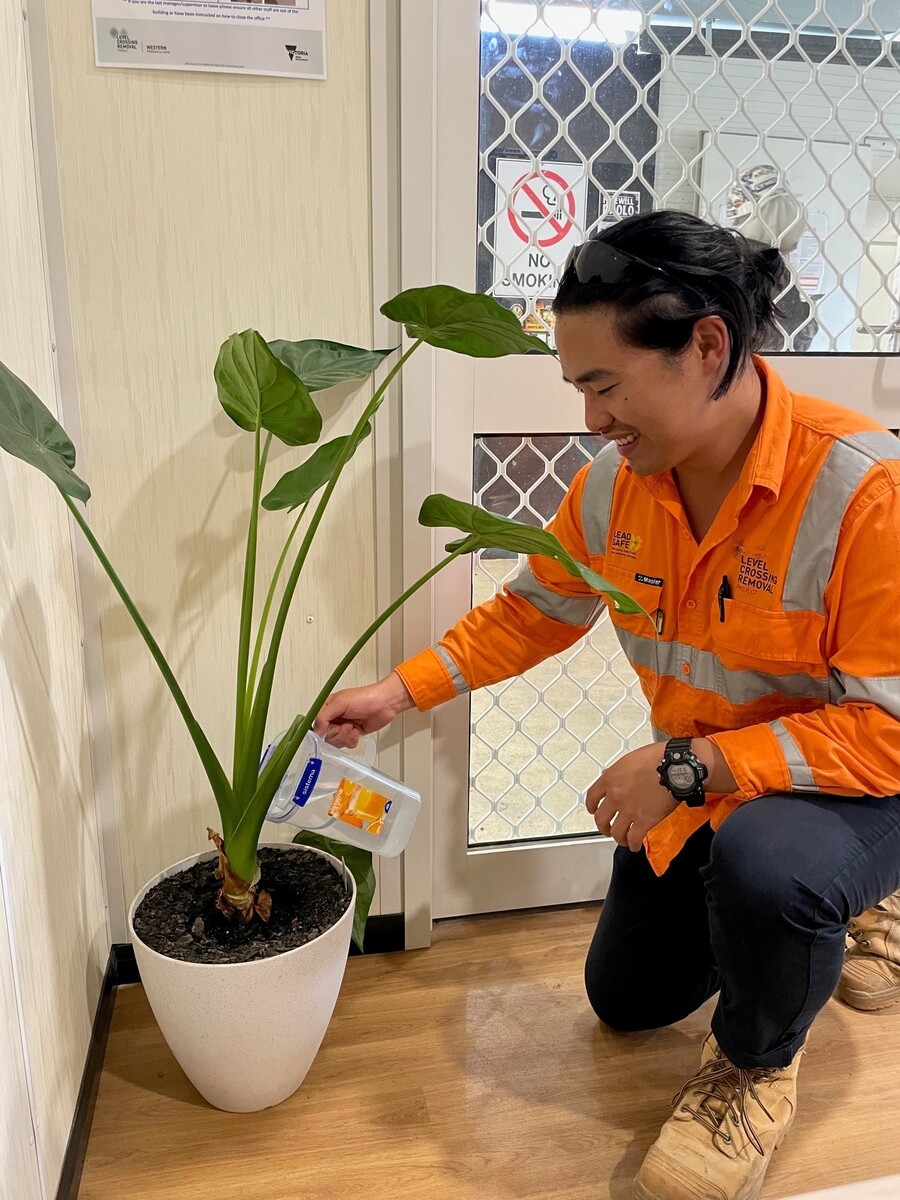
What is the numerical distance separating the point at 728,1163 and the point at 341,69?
4.71ft

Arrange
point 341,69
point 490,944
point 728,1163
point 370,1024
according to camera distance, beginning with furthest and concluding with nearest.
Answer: point 490,944 < point 370,1024 < point 341,69 < point 728,1163

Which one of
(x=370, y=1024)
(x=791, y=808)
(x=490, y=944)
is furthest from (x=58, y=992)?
(x=791, y=808)

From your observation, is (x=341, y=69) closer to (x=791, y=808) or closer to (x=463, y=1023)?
(x=791, y=808)

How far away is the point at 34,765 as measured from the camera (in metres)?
1.07

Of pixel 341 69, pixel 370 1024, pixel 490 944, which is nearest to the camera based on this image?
pixel 341 69

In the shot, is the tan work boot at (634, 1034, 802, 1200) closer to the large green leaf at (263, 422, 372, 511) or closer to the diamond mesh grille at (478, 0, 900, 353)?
the large green leaf at (263, 422, 372, 511)

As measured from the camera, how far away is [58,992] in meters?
1.12

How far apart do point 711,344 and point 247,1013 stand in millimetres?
955

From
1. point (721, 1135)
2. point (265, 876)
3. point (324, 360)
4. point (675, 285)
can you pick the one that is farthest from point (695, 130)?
point (721, 1135)

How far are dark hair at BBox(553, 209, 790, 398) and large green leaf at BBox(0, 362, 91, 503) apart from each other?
57 centimetres

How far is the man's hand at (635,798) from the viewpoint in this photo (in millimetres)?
1115

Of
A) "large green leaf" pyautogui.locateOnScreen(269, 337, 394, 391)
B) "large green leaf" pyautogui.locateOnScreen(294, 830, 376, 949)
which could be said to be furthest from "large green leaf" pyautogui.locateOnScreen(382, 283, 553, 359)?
"large green leaf" pyautogui.locateOnScreen(294, 830, 376, 949)

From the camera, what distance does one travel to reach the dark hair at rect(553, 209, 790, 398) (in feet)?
3.40

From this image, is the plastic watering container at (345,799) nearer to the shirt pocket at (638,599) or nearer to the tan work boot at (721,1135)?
the shirt pocket at (638,599)
